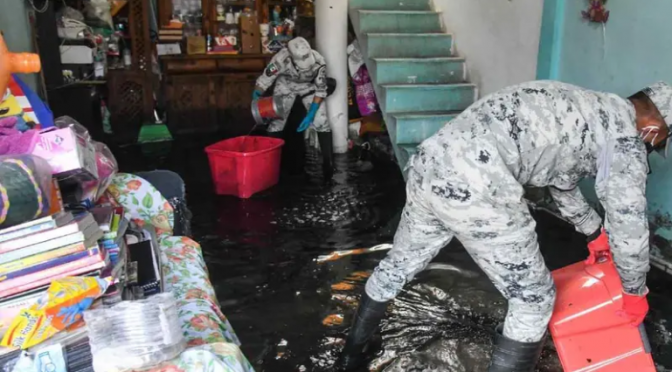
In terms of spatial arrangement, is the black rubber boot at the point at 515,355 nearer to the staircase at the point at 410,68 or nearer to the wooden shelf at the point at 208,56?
the staircase at the point at 410,68

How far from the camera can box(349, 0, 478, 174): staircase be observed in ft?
15.9

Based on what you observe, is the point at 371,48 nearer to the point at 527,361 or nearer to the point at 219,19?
the point at 219,19

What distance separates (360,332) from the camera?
237 cm

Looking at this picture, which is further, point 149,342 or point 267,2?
point 267,2

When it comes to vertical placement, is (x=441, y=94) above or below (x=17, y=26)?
below

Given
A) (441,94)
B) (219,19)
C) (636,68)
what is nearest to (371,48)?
(441,94)

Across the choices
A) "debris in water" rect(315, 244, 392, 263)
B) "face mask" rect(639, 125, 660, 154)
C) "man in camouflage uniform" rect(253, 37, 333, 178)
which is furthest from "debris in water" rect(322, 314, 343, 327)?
"man in camouflage uniform" rect(253, 37, 333, 178)

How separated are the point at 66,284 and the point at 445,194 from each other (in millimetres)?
1190

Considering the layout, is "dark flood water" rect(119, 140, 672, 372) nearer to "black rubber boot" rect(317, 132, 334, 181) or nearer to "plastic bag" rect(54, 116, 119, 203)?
"black rubber boot" rect(317, 132, 334, 181)

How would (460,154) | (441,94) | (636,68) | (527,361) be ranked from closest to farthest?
(460,154) < (527,361) < (636,68) < (441,94)

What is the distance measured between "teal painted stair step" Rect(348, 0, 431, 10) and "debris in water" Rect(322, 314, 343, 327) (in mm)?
3667

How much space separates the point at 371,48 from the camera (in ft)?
17.0

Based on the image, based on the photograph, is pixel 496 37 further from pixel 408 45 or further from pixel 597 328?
pixel 597 328

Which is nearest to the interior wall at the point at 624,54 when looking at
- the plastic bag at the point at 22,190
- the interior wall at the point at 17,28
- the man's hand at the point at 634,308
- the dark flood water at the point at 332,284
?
the dark flood water at the point at 332,284
